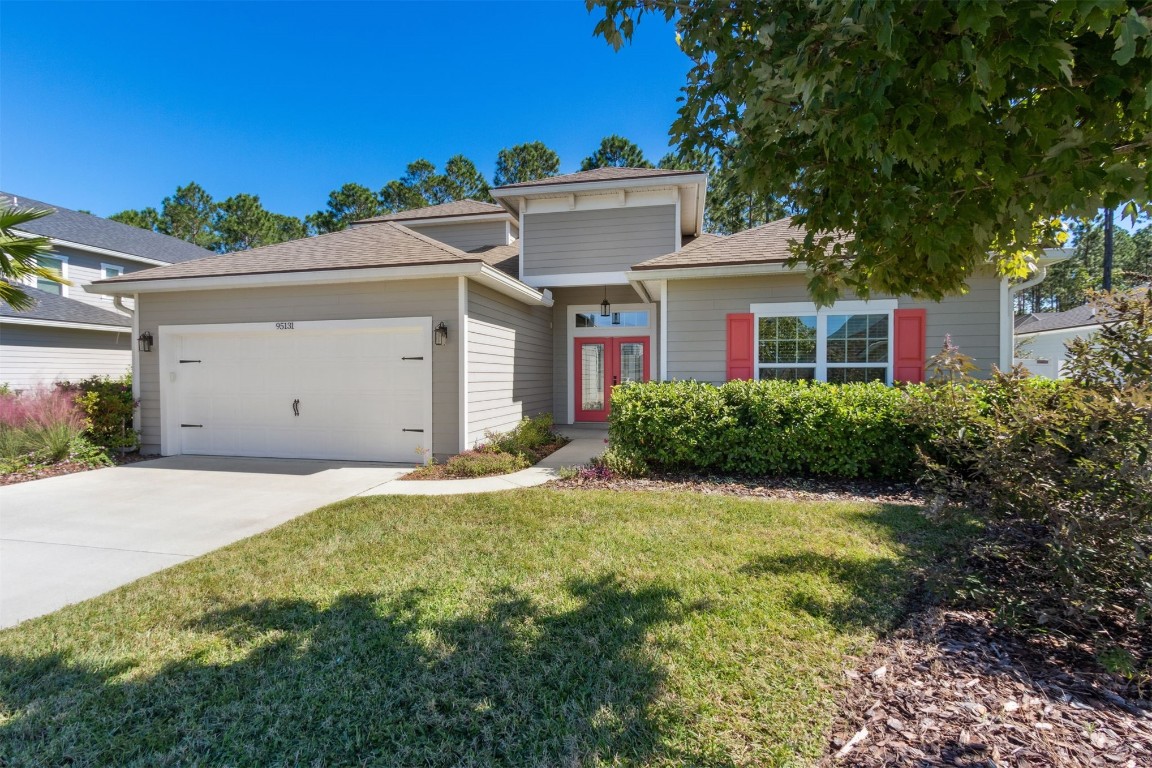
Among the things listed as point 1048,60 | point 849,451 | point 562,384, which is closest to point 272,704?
point 1048,60

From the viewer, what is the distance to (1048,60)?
1453 millimetres

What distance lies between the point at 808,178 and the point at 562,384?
10.4 metres

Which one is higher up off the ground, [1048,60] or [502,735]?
[1048,60]

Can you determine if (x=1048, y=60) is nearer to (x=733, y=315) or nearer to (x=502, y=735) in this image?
(x=502, y=735)

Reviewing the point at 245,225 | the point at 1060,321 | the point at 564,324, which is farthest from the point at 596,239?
the point at 245,225

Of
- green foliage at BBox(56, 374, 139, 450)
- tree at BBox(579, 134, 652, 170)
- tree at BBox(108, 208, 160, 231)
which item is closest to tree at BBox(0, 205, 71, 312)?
green foliage at BBox(56, 374, 139, 450)

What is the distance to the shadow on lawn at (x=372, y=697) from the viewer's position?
2.02 meters

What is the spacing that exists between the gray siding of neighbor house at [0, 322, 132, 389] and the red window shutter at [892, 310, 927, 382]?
1828cm

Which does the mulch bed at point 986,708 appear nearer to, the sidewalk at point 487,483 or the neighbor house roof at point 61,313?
the sidewalk at point 487,483

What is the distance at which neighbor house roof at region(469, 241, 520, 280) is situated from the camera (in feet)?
37.9

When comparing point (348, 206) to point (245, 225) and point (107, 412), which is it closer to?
point (245, 225)

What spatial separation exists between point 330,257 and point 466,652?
25.7ft

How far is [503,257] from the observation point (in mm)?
12383

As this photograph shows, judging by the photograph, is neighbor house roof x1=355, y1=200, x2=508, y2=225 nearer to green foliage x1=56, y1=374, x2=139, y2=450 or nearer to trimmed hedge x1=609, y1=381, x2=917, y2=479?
green foliage x1=56, y1=374, x2=139, y2=450
